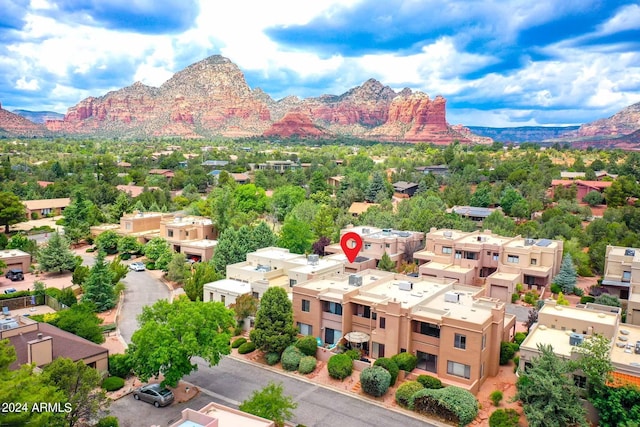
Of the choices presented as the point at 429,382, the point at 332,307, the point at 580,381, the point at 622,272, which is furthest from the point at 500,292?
the point at 580,381

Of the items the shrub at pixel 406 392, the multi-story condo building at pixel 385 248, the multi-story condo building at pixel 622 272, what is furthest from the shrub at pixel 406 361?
the multi-story condo building at pixel 385 248

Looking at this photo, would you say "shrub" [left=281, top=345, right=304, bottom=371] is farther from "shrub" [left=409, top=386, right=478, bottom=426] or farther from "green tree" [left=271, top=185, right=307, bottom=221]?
"green tree" [left=271, top=185, right=307, bottom=221]

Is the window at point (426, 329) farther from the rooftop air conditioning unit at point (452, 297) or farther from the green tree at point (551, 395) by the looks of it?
the green tree at point (551, 395)

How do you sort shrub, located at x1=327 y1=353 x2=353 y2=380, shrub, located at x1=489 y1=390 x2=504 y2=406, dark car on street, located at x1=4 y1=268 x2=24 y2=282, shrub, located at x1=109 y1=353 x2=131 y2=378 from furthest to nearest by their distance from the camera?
dark car on street, located at x1=4 y1=268 x2=24 y2=282 → shrub, located at x1=327 y1=353 x2=353 y2=380 → shrub, located at x1=109 y1=353 x2=131 y2=378 → shrub, located at x1=489 y1=390 x2=504 y2=406

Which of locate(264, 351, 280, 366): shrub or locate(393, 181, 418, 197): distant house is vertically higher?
locate(393, 181, 418, 197): distant house

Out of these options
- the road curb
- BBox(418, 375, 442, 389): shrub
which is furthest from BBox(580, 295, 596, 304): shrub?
the road curb
